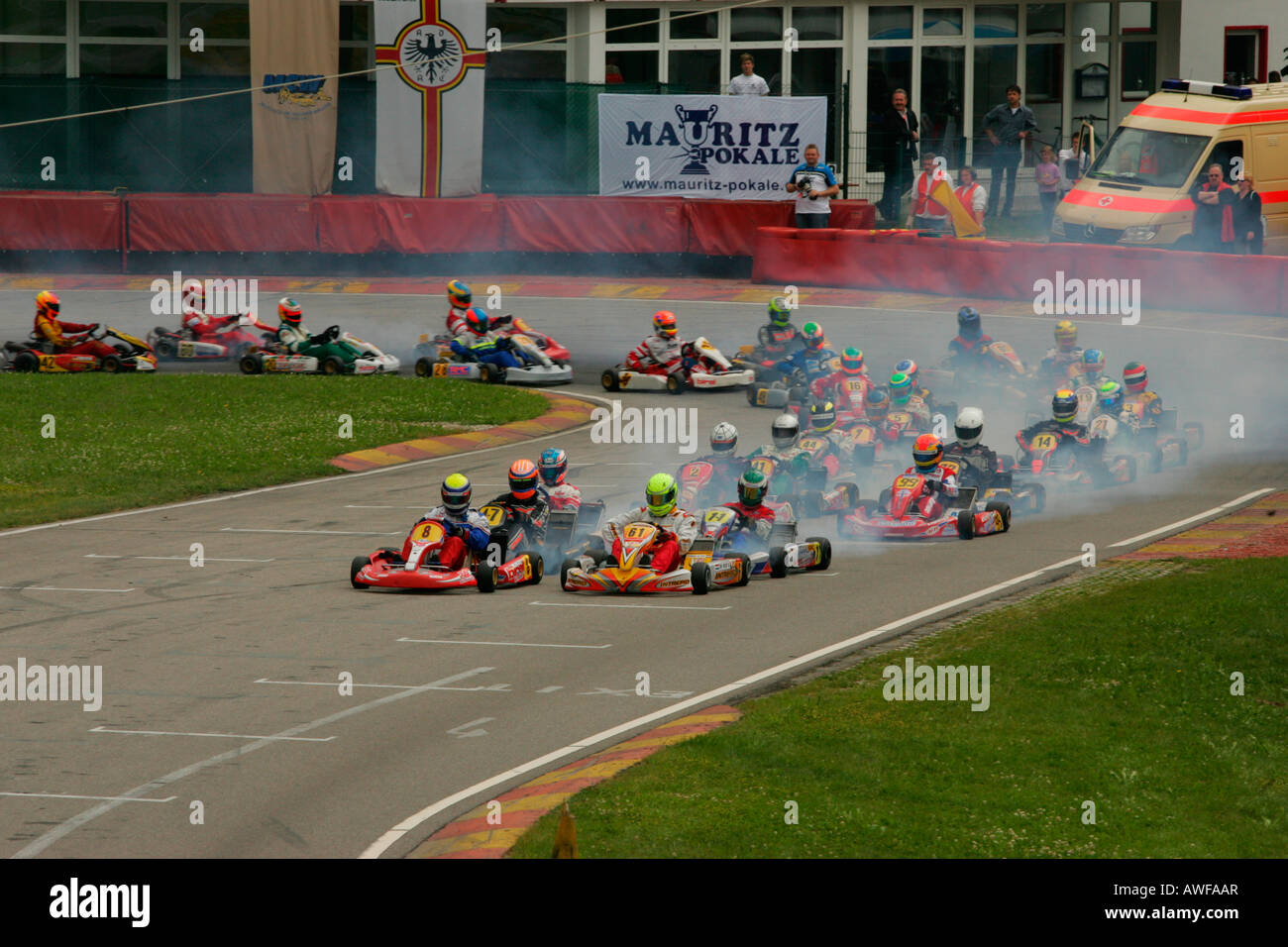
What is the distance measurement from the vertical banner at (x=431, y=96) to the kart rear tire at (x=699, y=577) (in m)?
25.9

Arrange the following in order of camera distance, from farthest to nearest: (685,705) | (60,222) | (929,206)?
1. (60,222)
2. (929,206)
3. (685,705)

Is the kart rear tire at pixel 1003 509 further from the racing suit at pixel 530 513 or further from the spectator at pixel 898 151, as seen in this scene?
the spectator at pixel 898 151

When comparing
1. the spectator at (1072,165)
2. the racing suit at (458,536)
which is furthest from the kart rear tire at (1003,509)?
the spectator at (1072,165)

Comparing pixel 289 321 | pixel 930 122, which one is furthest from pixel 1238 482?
pixel 930 122

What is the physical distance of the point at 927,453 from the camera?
20.2 meters

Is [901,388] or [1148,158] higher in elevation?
[1148,158]

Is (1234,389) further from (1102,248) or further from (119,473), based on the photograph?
(119,473)

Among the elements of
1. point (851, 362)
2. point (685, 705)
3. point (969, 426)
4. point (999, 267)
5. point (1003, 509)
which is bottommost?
point (685, 705)

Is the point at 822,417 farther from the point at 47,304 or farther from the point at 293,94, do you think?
the point at 293,94

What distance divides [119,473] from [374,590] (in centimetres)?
781

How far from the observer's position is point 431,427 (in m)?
27.4

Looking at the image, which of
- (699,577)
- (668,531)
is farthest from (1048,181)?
(699,577)

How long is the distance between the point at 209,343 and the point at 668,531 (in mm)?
17783

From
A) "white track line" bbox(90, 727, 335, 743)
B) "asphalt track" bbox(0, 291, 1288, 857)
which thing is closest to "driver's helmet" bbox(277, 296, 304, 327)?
"asphalt track" bbox(0, 291, 1288, 857)
